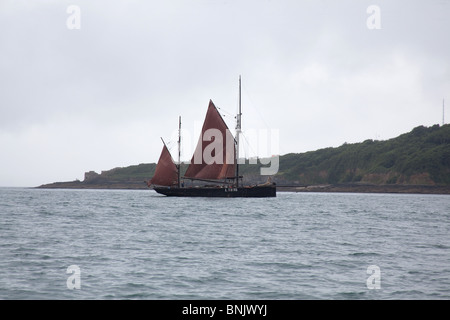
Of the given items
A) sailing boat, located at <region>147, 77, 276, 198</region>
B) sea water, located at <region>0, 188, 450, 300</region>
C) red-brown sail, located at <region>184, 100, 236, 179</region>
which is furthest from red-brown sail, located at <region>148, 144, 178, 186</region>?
sea water, located at <region>0, 188, 450, 300</region>

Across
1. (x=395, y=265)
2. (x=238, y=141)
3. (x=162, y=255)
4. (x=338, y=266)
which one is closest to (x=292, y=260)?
(x=338, y=266)

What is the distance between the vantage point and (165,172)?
3686 inches

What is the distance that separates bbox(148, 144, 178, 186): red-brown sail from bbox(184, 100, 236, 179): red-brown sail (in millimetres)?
7961

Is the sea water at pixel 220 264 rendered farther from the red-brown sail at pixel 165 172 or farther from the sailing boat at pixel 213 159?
the red-brown sail at pixel 165 172

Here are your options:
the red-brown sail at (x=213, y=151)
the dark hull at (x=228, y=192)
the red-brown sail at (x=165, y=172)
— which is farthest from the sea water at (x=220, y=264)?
the dark hull at (x=228, y=192)

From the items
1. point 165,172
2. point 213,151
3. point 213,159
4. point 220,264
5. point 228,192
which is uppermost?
point 213,151

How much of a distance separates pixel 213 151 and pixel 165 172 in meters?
14.2

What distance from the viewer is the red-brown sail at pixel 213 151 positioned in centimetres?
8281

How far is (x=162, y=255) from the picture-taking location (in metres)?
21.8

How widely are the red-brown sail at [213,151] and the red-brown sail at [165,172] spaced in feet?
26.1

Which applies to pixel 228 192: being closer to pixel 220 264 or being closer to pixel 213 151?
pixel 213 151

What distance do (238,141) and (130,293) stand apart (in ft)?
250

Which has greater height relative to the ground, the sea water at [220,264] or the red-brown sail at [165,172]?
the red-brown sail at [165,172]

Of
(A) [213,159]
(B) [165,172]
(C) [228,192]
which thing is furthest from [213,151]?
(B) [165,172]
